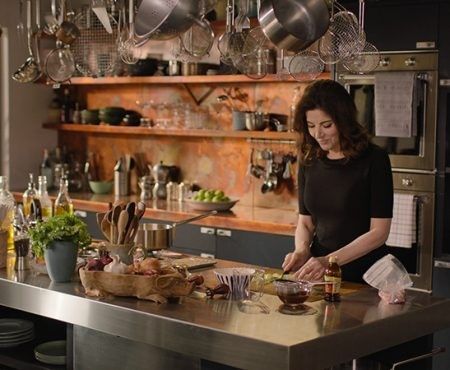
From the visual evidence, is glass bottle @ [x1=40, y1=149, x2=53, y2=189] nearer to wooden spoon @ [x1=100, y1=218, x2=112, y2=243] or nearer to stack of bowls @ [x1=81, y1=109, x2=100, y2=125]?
stack of bowls @ [x1=81, y1=109, x2=100, y2=125]

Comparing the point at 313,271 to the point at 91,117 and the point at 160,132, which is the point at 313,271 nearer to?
the point at 160,132

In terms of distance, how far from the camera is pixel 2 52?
6996mm

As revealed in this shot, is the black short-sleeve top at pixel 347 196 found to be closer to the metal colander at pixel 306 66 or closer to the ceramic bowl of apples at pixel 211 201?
the metal colander at pixel 306 66

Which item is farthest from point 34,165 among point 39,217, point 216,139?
point 39,217

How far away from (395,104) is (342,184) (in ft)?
4.37

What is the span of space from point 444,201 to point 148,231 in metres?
1.92

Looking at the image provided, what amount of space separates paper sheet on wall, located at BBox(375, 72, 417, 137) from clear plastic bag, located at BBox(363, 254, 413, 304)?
1.93 meters

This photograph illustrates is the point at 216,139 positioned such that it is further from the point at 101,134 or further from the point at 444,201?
the point at 444,201

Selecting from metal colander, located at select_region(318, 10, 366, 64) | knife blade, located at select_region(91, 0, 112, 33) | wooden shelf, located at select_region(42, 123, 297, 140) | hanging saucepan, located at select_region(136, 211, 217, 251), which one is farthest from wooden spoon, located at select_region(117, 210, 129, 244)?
wooden shelf, located at select_region(42, 123, 297, 140)

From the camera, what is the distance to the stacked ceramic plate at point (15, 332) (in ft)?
12.8

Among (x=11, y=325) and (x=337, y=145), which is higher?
(x=337, y=145)

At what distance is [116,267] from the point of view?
325cm

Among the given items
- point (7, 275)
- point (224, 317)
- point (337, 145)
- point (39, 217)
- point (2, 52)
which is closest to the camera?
point (224, 317)

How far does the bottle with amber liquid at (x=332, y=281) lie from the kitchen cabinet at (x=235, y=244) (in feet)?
7.07
